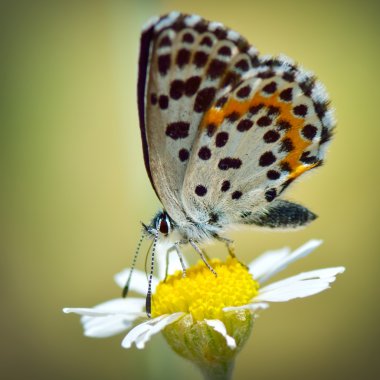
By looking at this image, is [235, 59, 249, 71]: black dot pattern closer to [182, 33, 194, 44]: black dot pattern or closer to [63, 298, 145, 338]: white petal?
[182, 33, 194, 44]: black dot pattern

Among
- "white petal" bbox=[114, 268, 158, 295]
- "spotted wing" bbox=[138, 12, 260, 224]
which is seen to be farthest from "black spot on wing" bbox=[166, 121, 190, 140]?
"white petal" bbox=[114, 268, 158, 295]

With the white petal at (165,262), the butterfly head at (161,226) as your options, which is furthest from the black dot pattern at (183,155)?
the white petal at (165,262)

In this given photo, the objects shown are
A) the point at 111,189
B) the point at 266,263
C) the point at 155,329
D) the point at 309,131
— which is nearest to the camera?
the point at 155,329

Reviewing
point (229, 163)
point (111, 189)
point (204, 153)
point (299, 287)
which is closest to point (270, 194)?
point (229, 163)

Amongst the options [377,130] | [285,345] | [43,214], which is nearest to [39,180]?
[43,214]

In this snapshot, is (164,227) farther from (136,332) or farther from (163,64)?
(163,64)

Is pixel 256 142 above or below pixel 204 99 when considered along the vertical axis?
below

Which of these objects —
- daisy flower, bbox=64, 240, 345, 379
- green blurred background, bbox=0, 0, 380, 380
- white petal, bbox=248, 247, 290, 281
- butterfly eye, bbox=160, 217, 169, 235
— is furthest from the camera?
green blurred background, bbox=0, 0, 380, 380

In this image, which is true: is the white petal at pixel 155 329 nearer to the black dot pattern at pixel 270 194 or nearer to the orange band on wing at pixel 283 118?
the black dot pattern at pixel 270 194
